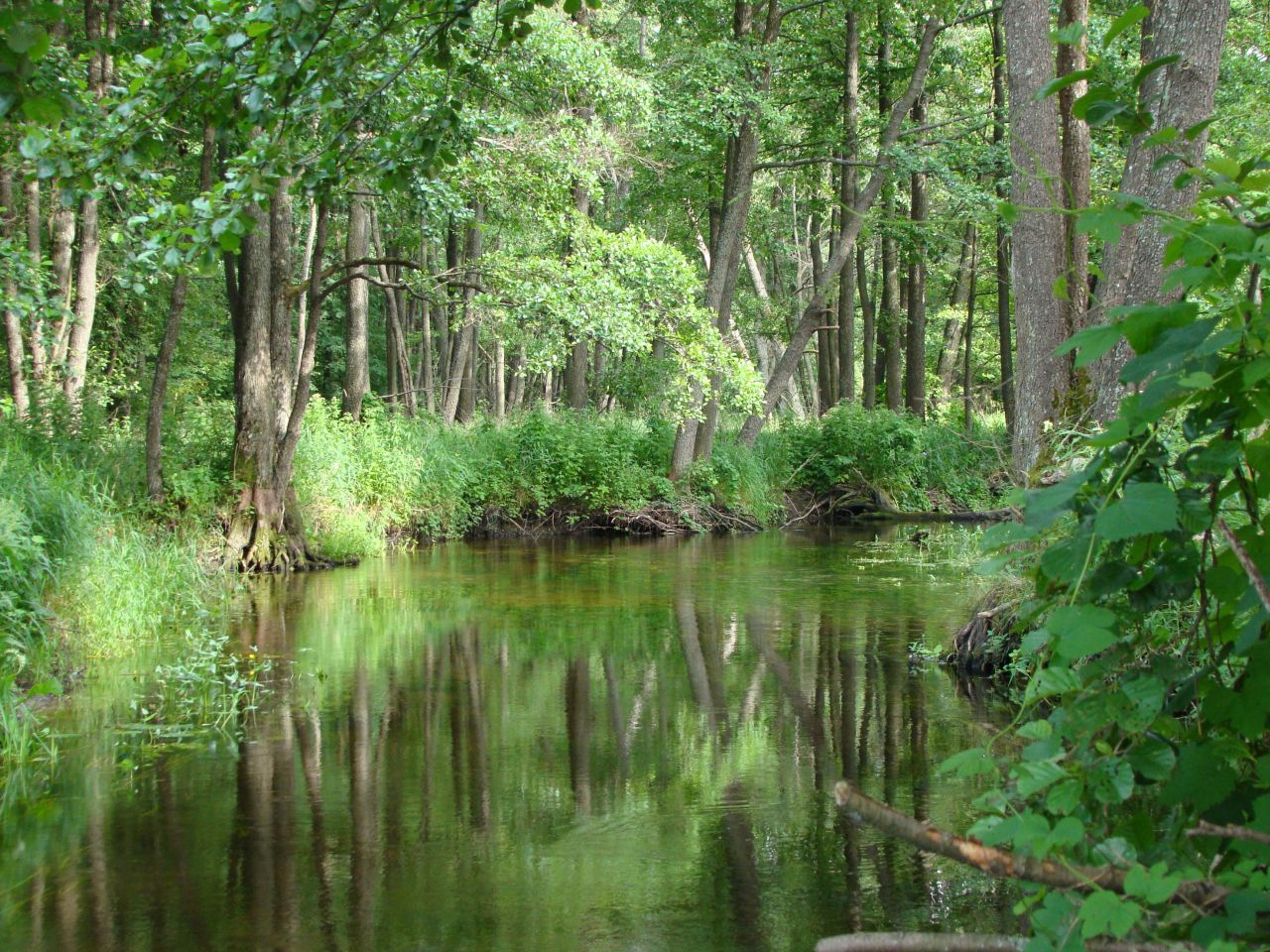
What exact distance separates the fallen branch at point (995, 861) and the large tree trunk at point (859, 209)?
1908 centimetres

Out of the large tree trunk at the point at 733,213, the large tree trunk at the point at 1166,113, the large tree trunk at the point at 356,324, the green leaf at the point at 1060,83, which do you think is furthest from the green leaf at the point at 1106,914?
the large tree trunk at the point at 356,324

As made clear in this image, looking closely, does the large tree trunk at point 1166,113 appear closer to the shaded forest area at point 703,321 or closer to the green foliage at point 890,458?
the shaded forest area at point 703,321

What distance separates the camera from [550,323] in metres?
14.8

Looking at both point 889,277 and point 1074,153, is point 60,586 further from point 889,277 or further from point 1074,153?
point 889,277

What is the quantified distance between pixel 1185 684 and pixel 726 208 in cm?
1916

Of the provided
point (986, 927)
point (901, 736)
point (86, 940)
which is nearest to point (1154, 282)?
point (901, 736)

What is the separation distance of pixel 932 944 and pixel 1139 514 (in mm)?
726

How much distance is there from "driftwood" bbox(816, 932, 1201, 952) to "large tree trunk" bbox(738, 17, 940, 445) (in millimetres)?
19140

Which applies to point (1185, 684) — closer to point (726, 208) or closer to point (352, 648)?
point (352, 648)

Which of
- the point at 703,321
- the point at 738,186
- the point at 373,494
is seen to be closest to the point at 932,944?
the point at 703,321

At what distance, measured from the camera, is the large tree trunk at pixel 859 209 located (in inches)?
840

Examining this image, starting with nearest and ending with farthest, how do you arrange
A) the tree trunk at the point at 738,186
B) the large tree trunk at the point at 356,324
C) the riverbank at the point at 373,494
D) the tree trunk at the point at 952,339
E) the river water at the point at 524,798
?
the river water at the point at 524,798 < the riverbank at the point at 373,494 < the large tree trunk at the point at 356,324 < the tree trunk at the point at 738,186 < the tree trunk at the point at 952,339

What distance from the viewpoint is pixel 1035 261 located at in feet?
27.2

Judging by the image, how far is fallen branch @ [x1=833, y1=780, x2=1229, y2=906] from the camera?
1675 mm
